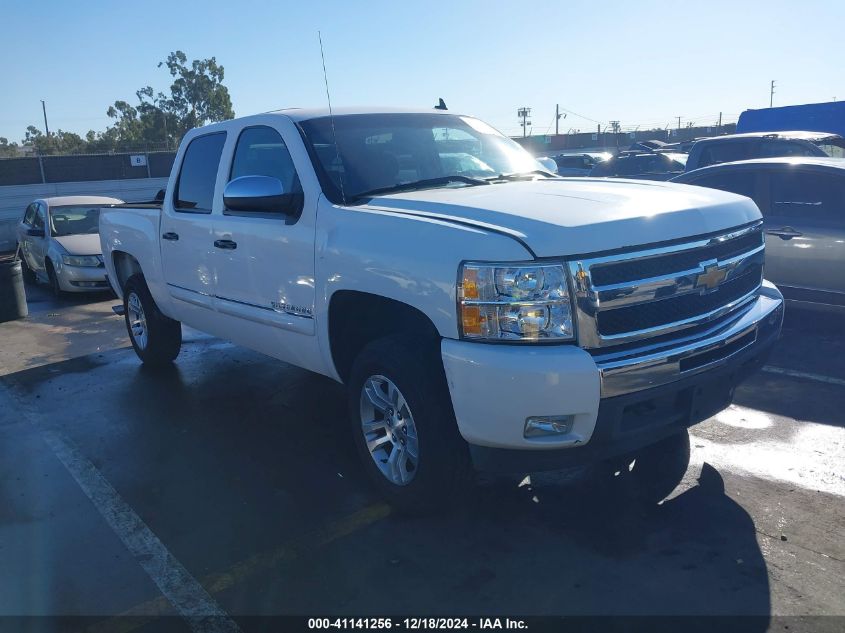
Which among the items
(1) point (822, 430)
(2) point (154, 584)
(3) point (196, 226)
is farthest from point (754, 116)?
(2) point (154, 584)

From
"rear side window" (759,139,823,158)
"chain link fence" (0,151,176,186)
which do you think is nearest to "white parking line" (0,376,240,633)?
"rear side window" (759,139,823,158)

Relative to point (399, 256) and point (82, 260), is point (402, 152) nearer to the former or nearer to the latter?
point (399, 256)

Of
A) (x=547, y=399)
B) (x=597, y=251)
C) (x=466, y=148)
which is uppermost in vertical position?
(x=466, y=148)

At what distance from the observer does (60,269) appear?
10797 millimetres

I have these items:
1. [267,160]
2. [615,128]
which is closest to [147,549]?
[267,160]

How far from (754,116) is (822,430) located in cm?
1483

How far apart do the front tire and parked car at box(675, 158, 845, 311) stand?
4.63 m

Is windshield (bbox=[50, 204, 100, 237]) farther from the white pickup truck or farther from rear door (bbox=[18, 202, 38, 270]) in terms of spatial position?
the white pickup truck

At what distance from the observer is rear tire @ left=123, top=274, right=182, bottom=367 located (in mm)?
6531

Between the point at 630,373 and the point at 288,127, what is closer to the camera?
the point at 630,373

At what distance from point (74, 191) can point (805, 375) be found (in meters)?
30.4

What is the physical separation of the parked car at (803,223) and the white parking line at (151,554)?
577 cm

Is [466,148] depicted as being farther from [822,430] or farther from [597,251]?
[822,430]

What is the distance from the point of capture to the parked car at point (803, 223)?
649 cm
